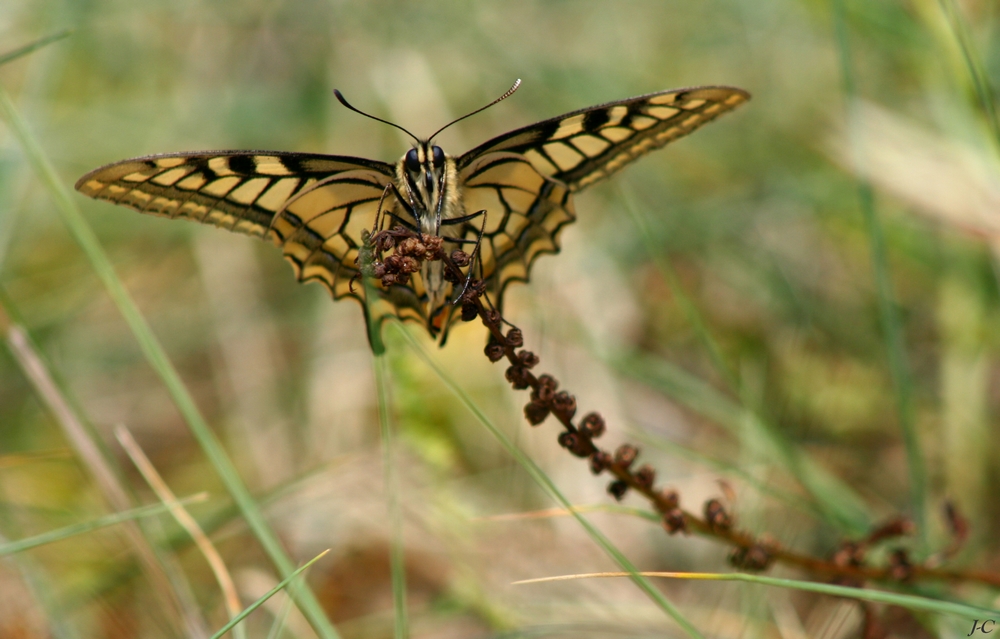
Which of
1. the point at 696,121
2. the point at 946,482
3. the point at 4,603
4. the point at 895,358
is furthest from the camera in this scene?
the point at 946,482

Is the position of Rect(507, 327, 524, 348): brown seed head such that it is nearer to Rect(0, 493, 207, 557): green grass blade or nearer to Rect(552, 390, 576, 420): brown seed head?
Rect(552, 390, 576, 420): brown seed head

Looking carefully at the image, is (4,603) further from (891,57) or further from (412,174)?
(891,57)

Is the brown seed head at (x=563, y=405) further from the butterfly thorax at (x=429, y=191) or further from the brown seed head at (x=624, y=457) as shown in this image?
the butterfly thorax at (x=429, y=191)

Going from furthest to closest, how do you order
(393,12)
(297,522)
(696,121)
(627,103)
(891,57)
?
1. (393,12)
2. (891,57)
3. (297,522)
4. (696,121)
5. (627,103)

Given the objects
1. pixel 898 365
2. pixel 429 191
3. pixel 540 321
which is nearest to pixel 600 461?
pixel 429 191

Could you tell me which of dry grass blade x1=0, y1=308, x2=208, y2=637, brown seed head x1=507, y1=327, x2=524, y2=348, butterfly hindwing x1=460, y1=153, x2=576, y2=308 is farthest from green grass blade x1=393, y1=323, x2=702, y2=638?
dry grass blade x1=0, y1=308, x2=208, y2=637

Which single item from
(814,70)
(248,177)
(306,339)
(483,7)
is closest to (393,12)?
(483,7)
